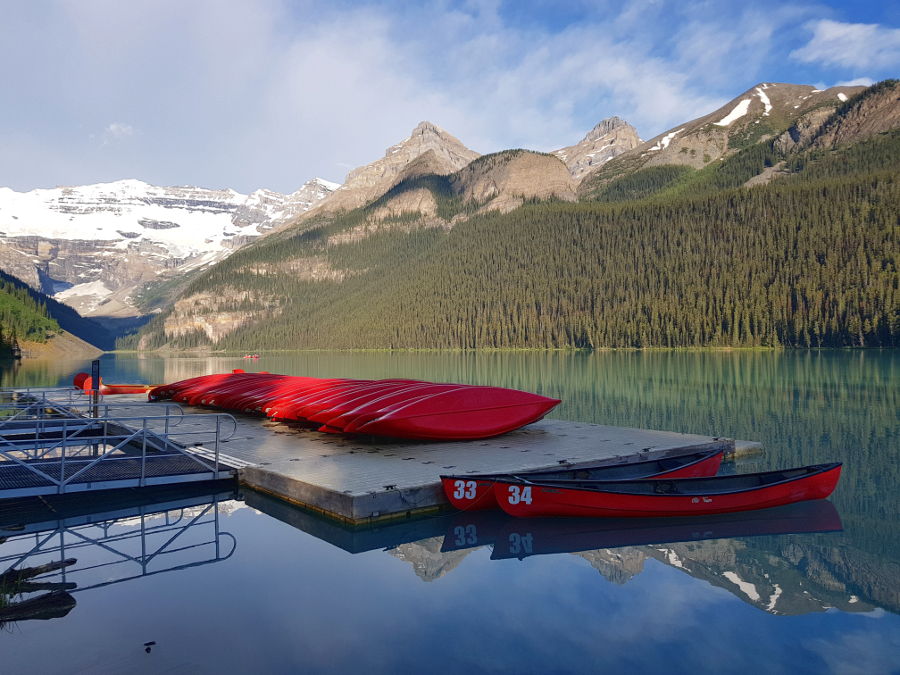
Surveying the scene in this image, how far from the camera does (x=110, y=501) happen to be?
13484mm

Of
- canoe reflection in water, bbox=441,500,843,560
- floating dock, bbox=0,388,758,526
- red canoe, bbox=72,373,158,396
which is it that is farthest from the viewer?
red canoe, bbox=72,373,158,396

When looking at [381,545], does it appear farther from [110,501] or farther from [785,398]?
[785,398]

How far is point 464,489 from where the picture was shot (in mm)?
11312

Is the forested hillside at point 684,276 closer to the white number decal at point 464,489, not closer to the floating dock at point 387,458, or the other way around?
the floating dock at point 387,458

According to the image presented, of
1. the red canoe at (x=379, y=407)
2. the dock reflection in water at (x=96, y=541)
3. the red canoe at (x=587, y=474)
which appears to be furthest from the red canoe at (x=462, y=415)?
the dock reflection in water at (x=96, y=541)

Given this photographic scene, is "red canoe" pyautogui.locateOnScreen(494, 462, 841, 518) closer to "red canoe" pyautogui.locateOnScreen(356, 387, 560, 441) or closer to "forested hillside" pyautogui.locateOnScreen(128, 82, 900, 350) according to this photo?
"red canoe" pyautogui.locateOnScreen(356, 387, 560, 441)

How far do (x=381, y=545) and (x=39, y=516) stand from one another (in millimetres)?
6953

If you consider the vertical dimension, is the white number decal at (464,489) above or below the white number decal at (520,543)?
above

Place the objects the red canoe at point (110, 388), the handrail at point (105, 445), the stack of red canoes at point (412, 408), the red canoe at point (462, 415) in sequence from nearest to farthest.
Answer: the handrail at point (105, 445)
the red canoe at point (462, 415)
the stack of red canoes at point (412, 408)
the red canoe at point (110, 388)

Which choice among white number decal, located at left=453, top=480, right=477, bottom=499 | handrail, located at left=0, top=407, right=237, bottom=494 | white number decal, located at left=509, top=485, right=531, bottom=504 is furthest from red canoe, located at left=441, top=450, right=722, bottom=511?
handrail, located at left=0, top=407, right=237, bottom=494

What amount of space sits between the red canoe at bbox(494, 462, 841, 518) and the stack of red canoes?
15.5 feet

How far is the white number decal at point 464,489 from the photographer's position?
11289mm

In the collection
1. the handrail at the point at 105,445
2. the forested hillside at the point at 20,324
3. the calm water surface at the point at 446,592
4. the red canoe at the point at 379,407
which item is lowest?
the calm water surface at the point at 446,592

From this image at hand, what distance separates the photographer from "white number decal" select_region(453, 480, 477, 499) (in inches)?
444
